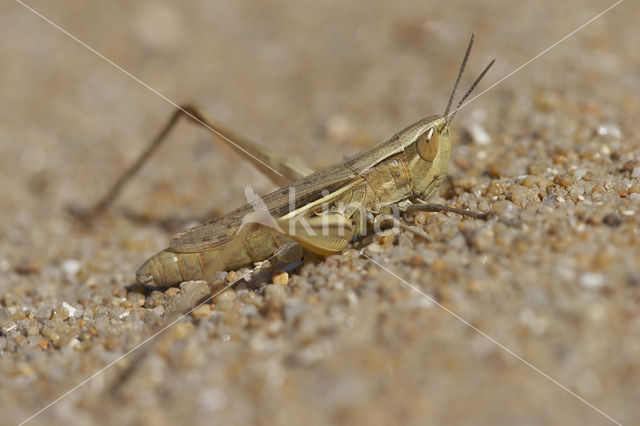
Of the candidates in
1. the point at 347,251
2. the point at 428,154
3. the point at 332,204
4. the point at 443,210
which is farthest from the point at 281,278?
the point at 428,154

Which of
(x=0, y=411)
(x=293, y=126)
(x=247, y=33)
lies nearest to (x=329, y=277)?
(x=0, y=411)

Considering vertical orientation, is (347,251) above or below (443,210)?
below

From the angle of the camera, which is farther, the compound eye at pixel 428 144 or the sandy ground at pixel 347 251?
the compound eye at pixel 428 144

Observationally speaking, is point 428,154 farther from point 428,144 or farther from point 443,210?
point 443,210

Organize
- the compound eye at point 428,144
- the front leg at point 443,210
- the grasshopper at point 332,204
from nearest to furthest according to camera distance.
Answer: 1. the front leg at point 443,210
2. the grasshopper at point 332,204
3. the compound eye at point 428,144

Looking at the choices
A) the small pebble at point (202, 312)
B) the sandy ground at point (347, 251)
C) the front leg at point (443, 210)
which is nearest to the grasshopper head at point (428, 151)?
the front leg at point (443, 210)

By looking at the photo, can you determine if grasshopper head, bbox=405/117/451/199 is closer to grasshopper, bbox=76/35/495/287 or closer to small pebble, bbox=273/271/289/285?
grasshopper, bbox=76/35/495/287

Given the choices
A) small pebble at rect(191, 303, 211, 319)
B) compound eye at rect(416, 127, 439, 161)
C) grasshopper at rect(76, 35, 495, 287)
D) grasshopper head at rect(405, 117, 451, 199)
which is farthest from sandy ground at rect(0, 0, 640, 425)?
compound eye at rect(416, 127, 439, 161)

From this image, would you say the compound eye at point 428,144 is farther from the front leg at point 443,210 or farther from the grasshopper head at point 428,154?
→ the front leg at point 443,210

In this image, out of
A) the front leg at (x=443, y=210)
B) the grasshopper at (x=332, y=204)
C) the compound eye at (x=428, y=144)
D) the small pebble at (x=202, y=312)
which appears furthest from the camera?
the compound eye at (x=428, y=144)
